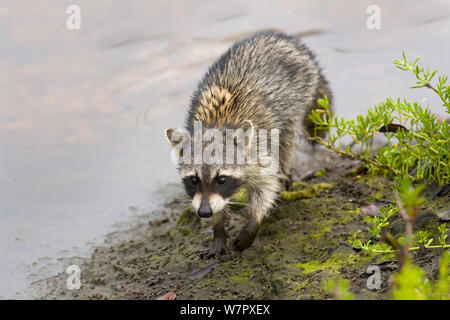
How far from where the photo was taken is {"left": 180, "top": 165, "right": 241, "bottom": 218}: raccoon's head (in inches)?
215

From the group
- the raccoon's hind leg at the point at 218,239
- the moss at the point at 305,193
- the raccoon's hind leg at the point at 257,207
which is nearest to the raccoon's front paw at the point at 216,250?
the raccoon's hind leg at the point at 218,239

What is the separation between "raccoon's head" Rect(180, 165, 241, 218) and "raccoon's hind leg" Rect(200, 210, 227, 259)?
422 millimetres

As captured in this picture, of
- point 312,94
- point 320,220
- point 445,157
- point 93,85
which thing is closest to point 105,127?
point 93,85

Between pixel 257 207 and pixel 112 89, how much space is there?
4.80 meters

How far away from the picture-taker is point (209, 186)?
5.61 meters

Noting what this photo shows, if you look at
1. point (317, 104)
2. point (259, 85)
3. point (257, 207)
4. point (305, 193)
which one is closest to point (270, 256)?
point (257, 207)

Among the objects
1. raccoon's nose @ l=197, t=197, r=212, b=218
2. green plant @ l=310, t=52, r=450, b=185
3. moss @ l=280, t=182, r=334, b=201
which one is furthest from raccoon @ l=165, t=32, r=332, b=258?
green plant @ l=310, t=52, r=450, b=185

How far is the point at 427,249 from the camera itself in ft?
15.7

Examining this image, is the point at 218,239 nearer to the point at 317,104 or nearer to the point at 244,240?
the point at 244,240

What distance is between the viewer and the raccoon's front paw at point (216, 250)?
242 inches

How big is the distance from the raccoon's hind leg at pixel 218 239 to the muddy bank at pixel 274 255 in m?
0.10

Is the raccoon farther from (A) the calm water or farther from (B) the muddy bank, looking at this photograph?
(A) the calm water

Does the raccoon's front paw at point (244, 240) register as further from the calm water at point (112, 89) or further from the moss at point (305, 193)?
the calm water at point (112, 89)

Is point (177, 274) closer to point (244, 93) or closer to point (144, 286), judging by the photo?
point (144, 286)
